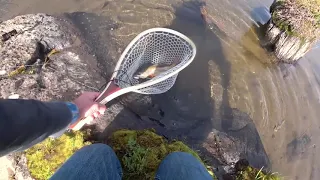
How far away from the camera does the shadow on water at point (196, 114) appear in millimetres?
4512

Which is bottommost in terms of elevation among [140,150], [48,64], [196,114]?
[48,64]

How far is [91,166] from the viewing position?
279 cm

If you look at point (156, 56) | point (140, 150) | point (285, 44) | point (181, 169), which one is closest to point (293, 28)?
point (285, 44)

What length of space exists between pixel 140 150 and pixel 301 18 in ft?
13.4

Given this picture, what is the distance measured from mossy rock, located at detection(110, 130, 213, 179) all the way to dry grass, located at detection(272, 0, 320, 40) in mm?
3427

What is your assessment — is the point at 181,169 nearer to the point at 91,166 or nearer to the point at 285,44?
the point at 91,166

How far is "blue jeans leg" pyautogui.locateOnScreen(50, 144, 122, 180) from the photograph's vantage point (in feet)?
8.60

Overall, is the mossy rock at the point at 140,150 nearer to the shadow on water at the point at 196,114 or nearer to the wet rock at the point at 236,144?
the shadow on water at the point at 196,114

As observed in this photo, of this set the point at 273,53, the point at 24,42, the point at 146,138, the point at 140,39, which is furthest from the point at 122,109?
the point at 273,53

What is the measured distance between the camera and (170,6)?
21.3 feet

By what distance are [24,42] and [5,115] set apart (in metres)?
3.32

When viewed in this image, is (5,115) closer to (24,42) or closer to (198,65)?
(24,42)

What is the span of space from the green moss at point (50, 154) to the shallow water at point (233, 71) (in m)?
1.70

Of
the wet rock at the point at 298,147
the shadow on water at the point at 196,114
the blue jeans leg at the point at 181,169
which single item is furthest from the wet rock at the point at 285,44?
the blue jeans leg at the point at 181,169
